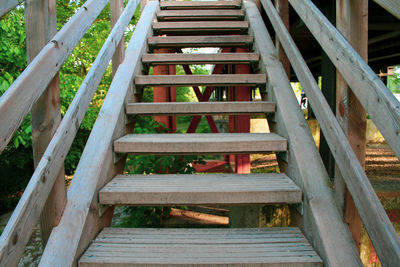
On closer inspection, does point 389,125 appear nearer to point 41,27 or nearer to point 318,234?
point 318,234

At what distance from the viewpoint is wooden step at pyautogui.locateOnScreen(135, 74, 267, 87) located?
222 centimetres

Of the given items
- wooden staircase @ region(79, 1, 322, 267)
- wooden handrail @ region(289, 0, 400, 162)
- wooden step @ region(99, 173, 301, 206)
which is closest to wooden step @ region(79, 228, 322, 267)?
wooden staircase @ region(79, 1, 322, 267)

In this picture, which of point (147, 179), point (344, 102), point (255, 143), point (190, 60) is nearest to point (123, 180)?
point (147, 179)

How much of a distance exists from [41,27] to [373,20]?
3.70m

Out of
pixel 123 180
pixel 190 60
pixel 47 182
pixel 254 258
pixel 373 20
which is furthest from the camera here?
pixel 373 20

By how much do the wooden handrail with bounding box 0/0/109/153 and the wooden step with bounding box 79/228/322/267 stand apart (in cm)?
60

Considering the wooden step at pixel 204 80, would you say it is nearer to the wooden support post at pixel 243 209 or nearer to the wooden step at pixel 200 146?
the wooden step at pixel 200 146

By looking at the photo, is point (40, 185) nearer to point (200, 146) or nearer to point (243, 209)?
point (200, 146)

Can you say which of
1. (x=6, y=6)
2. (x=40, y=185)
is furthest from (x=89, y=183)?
(x=6, y=6)

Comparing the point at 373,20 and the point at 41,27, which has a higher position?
the point at 373,20

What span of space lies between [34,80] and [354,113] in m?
1.22

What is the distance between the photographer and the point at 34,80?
94 cm

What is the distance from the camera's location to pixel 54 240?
108 centimetres

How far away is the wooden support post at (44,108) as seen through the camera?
1.08 meters
